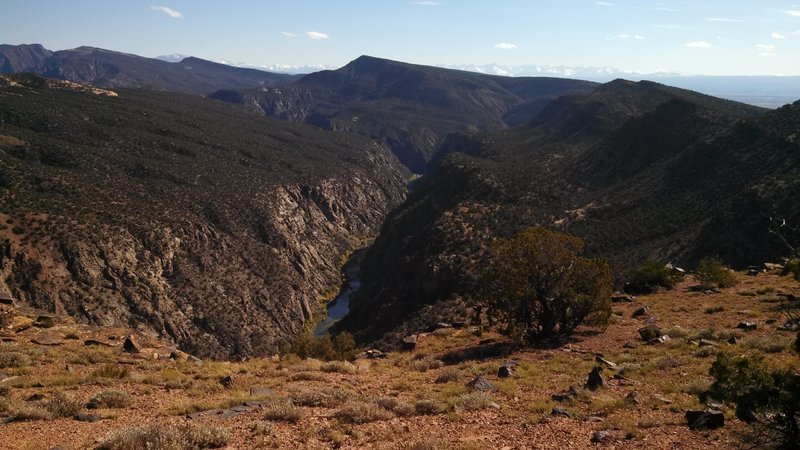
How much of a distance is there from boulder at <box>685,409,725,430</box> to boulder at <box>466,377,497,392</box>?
555 centimetres

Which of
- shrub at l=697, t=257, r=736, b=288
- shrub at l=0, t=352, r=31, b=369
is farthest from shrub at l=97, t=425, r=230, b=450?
shrub at l=697, t=257, r=736, b=288

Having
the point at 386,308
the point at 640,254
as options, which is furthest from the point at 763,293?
the point at 386,308

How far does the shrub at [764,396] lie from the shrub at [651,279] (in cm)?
2216

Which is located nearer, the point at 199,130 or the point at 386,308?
the point at 386,308

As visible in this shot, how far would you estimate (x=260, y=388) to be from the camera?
15562 millimetres

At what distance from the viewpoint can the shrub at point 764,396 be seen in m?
8.85

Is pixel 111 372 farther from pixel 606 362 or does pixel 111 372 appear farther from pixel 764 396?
pixel 764 396

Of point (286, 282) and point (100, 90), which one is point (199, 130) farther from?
point (286, 282)

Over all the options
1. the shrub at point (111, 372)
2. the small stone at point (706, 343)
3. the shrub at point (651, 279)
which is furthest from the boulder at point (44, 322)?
the shrub at point (651, 279)

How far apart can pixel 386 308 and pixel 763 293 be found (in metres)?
39.3

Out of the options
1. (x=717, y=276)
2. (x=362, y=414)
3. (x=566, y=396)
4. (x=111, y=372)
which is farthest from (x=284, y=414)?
(x=717, y=276)

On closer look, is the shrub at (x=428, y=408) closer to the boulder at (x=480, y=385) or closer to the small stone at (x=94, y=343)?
the boulder at (x=480, y=385)

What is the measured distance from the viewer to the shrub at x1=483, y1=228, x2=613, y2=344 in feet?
Answer: 76.3

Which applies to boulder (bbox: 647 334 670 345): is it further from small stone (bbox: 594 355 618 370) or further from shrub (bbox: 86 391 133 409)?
shrub (bbox: 86 391 133 409)
